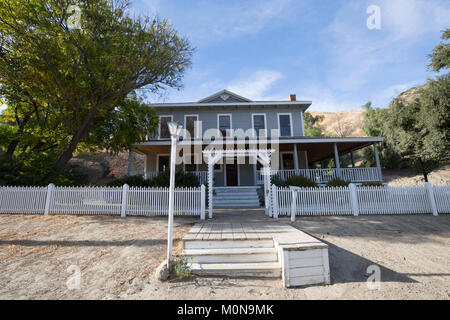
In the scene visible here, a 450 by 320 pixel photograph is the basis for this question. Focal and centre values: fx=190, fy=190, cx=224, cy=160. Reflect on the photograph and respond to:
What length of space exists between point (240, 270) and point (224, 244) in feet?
2.11

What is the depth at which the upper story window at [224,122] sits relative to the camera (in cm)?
1540

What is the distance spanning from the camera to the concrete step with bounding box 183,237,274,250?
13.2ft

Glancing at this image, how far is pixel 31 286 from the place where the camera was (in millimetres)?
3252

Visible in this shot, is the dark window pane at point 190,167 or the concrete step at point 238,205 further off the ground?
the dark window pane at point 190,167

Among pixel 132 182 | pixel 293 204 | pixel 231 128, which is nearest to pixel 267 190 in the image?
pixel 293 204

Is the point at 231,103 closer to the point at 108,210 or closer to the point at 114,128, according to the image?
the point at 114,128

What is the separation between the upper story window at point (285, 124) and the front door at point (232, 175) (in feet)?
15.5

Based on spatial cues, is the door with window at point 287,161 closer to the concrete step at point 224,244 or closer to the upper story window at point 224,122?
the upper story window at point 224,122

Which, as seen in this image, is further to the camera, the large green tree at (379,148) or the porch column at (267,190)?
the large green tree at (379,148)

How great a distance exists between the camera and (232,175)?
50.4 feet

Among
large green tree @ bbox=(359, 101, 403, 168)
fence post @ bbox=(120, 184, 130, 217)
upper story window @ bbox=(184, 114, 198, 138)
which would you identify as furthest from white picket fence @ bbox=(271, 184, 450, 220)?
large green tree @ bbox=(359, 101, 403, 168)

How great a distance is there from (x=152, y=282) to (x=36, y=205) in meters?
7.98

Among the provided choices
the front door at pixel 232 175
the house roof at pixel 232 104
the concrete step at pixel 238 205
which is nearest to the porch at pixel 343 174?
the concrete step at pixel 238 205

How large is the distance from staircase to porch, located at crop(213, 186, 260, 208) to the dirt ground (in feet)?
14.8
